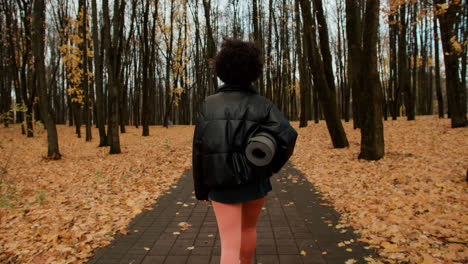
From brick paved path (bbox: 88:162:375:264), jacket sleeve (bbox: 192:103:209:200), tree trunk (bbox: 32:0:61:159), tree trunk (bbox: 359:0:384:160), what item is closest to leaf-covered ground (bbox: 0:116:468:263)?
brick paved path (bbox: 88:162:375:264)

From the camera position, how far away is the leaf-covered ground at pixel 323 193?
11.9 ft

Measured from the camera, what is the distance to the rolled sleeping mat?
1.60m

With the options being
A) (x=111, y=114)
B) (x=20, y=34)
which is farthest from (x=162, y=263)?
(x=20, y=34)

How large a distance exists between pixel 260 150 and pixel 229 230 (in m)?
0.66

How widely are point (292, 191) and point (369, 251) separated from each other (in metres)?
3.07

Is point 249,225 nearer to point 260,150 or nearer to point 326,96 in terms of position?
point 260,150

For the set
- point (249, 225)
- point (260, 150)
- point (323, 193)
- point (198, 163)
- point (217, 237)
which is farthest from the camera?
point (323, 193)

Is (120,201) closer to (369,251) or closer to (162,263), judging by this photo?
(162,263)

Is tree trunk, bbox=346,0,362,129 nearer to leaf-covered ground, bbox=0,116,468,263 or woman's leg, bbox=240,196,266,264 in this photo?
leaf-covered ground, bbox=0,116,468,263

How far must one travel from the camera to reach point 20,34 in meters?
20.8

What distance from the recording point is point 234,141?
5.82ft

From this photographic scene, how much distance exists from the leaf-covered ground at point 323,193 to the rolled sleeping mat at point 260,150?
2612mm

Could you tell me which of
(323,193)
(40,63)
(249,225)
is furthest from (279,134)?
(40,63)

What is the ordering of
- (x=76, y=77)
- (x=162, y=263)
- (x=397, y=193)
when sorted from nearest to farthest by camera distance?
(x=162, y=263)
(x=397, y=193)
(x=76, y=77)
